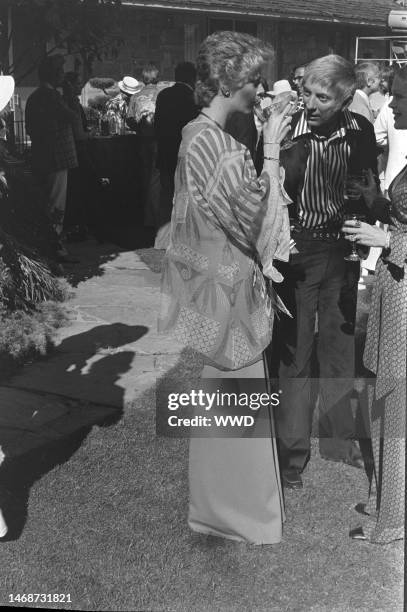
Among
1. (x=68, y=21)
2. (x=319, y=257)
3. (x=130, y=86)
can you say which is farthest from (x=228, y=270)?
(x=130, y=86)

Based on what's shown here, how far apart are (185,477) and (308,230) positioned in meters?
1.29

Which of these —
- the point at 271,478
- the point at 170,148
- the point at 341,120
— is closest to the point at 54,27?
the point at 170,148

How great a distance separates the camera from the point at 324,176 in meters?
4.30

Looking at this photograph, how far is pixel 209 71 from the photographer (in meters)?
3.54

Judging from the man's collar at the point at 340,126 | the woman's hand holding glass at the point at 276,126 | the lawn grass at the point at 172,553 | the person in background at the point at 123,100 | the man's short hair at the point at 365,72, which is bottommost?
the lawn grass at the point at 172,553

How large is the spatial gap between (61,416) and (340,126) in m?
2.18

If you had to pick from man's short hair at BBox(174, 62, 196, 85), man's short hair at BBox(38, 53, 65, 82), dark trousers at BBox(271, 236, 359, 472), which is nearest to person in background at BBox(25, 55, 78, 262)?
man's short hair at BBox(38, 53, 65, 82)

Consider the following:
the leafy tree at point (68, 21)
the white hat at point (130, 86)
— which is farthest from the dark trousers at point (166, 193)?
the white hat at point (130, 86)

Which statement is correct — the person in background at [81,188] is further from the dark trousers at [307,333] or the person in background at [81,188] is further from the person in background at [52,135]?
the dark trousers at [307,333]

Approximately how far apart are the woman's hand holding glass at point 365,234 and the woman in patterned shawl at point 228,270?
247 mm

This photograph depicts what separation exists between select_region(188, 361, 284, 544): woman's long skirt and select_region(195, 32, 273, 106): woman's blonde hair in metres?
1.09

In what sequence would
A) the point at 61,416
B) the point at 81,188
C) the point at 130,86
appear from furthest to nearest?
the point at 130,86
the point at 81,188
the point at 61,416

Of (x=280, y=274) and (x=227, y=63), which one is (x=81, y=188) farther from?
(x=227, y=63)

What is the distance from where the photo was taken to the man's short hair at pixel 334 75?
407 centimetres
